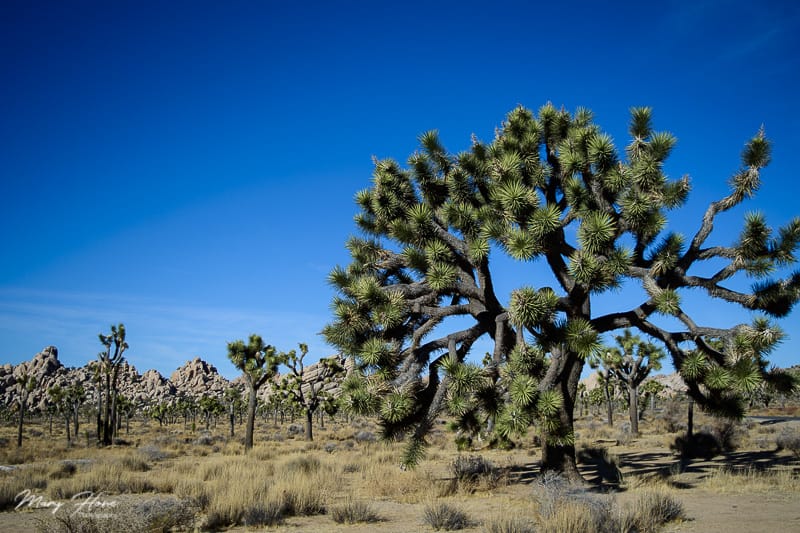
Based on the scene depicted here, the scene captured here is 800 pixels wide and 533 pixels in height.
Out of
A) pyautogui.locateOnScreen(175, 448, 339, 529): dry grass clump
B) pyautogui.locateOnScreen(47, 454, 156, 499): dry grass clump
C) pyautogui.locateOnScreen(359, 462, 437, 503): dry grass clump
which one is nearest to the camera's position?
pyautogui.locateOnScreen(175, 448, 339, 529): dry grass clump

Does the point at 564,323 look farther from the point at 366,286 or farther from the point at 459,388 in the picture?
the point at 366,286

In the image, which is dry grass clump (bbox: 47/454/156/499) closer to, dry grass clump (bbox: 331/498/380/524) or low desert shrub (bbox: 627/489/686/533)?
dry grass clump (bbox: 331/498/380/524)

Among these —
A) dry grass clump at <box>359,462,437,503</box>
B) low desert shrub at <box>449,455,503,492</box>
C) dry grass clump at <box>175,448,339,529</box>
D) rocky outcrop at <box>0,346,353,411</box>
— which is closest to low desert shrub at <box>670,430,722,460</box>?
low desert shrub at <box>449,455,503,492</box>

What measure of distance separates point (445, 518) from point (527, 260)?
378 cm

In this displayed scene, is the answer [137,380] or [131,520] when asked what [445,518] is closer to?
[131,520]

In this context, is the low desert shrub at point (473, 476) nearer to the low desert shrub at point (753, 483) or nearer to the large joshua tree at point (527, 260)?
the large joshua tree at point (527, 260)

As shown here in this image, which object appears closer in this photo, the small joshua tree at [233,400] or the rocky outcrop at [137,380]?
the small joshua tree at [233,400]

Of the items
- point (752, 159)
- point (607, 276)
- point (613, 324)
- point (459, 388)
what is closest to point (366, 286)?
point (459, 388)
